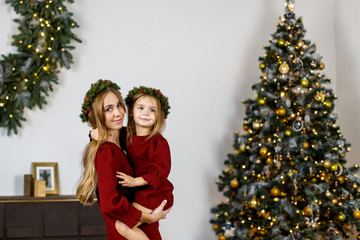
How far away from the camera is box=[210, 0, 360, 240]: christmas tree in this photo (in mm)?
4332

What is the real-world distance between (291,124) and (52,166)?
2291mm

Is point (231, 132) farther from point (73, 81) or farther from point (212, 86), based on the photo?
point (73, 81)

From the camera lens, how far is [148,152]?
2.32 metres

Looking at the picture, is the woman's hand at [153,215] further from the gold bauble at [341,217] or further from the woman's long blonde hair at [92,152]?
the gold bauble at [341,217]

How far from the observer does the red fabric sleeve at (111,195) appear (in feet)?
6.86

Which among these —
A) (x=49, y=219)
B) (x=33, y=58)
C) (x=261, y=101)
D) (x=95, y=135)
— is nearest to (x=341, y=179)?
(x=261, y=101)

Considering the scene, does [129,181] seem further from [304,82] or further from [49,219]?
[304,82]

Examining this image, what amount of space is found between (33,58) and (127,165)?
263 cm

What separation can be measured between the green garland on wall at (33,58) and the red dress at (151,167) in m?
2.46

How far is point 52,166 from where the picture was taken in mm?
4598

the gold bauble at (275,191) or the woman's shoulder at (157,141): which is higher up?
the woman's shoulder at (157,141)

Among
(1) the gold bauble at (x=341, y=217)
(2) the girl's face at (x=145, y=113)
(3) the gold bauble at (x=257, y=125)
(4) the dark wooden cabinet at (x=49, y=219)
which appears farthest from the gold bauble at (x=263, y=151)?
(2) the girl's face at (x=145, y=113)

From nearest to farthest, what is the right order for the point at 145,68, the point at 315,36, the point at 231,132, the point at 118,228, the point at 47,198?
the point at 118,228
the point at 47,198
the point at 145,68
the point at 231,132
the point at 315,36

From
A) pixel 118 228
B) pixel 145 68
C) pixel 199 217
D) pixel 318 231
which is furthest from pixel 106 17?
pixel 118 228
